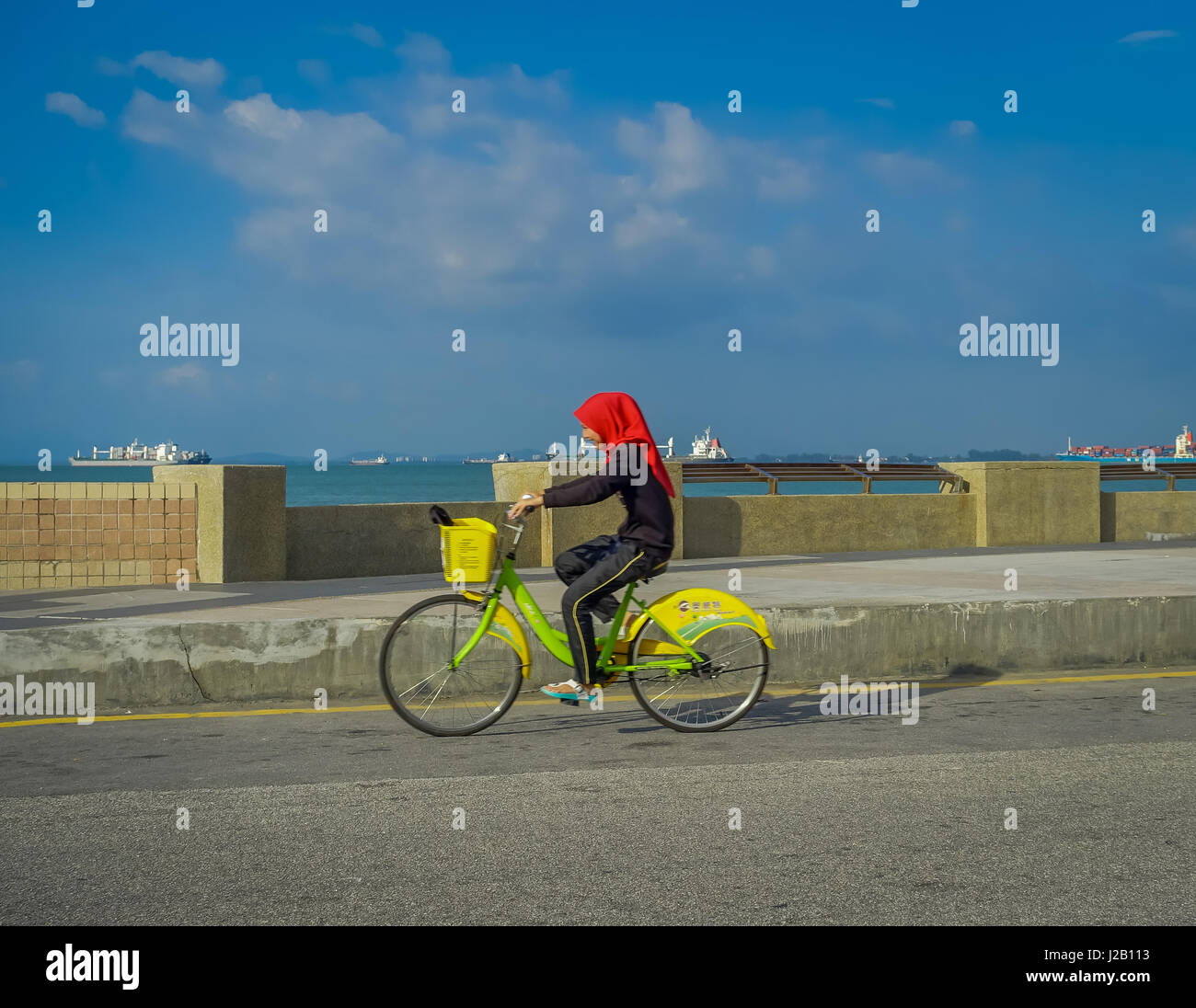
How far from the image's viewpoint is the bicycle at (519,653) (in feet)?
24.4

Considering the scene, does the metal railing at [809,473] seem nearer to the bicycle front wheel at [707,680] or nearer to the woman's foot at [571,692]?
the bicycle front wheel at [707,680]

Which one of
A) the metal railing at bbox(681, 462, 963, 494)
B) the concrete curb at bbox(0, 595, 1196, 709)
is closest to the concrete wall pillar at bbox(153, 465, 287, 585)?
the concrete curb at bbox(0, 595, 1196, 709)

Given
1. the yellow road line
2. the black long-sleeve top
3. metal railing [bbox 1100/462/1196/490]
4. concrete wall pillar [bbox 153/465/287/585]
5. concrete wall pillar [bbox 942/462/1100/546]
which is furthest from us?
metal railing [bbox 1100/462/1196/490]

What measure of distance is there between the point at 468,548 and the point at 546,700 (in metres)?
2.20

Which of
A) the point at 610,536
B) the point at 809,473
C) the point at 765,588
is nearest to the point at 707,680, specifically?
the point at 610,536

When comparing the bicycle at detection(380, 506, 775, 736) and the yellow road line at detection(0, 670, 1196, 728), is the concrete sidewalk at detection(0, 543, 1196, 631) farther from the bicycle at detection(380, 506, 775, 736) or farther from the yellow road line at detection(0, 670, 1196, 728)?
the bicycle at detection(380, 506, 775, 736)

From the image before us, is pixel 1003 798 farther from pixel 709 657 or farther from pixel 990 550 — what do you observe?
pixel 990 550

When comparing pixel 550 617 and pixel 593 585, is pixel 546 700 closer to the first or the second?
pixel 550 617

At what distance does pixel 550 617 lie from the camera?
353 inches

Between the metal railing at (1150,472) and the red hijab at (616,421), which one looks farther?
the metal railing at (1150,472)

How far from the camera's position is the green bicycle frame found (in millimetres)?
7445

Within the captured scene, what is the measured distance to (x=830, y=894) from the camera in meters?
4.58

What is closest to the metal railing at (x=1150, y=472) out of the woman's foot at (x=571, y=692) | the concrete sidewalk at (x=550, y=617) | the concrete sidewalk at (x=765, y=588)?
the concrete sidewalk at (x=765, y=588)

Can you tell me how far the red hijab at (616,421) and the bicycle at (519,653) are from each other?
682 mm
